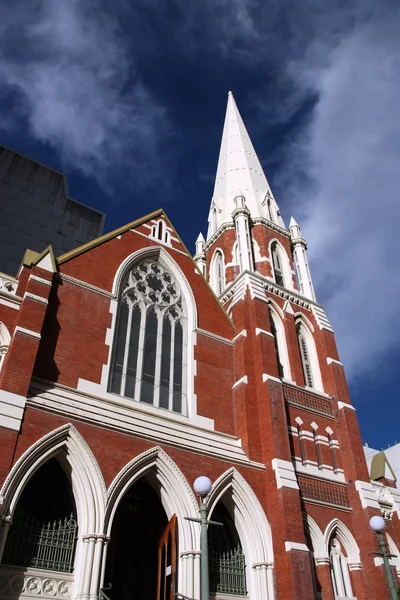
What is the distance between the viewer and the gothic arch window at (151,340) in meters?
16.9

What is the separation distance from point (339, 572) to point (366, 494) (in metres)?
2.62

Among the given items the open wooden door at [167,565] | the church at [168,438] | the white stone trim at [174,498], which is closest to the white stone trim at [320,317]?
the church at [168,438]

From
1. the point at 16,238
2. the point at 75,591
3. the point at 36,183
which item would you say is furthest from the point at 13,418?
the point at 36,183

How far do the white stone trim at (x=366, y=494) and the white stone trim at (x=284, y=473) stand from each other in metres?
3.17

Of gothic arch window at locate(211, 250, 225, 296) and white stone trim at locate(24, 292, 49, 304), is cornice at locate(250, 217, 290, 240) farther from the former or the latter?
white stone trim at locate(24, 292, 49, 304)

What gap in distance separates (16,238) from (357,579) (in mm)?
21543

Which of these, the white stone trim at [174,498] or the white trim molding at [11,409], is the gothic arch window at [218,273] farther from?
the white trim molding at [11,409]

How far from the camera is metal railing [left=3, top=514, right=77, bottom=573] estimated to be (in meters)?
12.2

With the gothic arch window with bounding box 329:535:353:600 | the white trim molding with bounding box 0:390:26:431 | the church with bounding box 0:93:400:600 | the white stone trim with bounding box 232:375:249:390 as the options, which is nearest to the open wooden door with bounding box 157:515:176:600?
the church with bounding box 0:93:400:600

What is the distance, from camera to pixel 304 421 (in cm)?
1934

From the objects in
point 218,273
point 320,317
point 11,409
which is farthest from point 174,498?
point 218,273

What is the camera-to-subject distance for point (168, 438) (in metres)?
15.0

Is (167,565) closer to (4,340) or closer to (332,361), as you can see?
(4,340)

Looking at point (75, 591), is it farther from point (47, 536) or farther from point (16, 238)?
point (16, 238)
